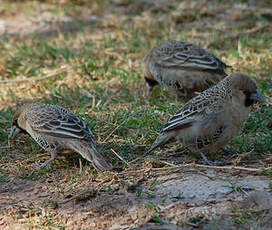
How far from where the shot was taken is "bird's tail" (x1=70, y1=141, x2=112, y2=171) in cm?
545

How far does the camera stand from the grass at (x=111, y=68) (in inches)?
243

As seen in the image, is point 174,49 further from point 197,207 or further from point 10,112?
point 197,207

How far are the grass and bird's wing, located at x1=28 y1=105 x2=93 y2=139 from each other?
0.37 m

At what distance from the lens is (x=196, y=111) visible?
5.46 m

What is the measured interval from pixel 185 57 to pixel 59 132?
2785mm

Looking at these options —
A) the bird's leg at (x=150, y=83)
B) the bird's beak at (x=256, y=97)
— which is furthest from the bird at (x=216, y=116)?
the bird's leg at (x=150, y=83)

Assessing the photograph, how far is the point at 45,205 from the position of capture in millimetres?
5031

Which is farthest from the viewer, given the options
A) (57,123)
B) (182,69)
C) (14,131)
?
(182,69)

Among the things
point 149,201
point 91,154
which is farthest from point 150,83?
point 149,201

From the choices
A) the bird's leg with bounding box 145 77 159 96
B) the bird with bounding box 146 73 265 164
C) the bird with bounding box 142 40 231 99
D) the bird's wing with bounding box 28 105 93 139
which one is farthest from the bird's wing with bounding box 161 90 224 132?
the bird's leg with bounding box 145 77 159 96

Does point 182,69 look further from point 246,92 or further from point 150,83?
point 246,92

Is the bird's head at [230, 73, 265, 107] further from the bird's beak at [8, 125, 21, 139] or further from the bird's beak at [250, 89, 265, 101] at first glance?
the bird's beak at [8, 125, 21, 139]

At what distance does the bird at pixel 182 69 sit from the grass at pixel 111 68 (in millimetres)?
264

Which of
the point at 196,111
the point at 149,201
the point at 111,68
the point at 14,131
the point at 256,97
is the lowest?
the point at 111,68
